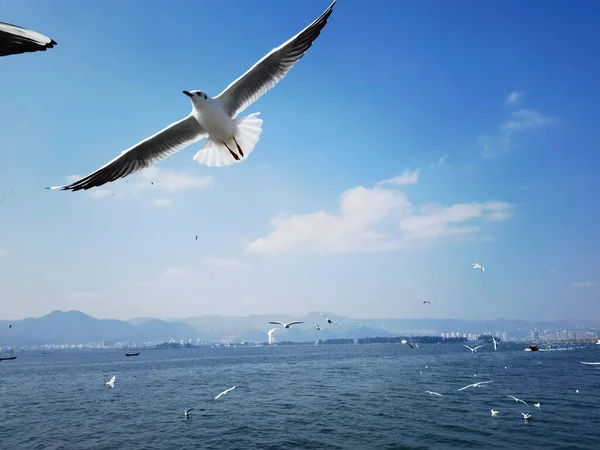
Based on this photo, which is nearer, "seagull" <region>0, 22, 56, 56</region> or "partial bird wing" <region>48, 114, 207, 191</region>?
"seagull" <region>0, 22, 56, 56</region>

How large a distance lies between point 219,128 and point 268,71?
1.18 metres

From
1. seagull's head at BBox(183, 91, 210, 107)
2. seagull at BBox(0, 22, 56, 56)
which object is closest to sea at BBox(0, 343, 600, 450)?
seagull's head at BBox(183, 91, 210, 107)

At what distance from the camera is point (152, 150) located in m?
6.75

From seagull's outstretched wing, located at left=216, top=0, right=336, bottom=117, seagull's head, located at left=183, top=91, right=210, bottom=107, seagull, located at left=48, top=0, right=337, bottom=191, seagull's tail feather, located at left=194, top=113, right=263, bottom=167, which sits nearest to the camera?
seagull's outstretched wing, located at left=216, top=0, right=336, bottom=117

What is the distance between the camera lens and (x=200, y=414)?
2484cm

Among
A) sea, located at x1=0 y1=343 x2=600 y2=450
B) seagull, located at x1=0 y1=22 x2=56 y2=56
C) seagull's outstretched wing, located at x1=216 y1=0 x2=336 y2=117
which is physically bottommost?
sea, located at x1=0 y1=343 x2=600 y2=450

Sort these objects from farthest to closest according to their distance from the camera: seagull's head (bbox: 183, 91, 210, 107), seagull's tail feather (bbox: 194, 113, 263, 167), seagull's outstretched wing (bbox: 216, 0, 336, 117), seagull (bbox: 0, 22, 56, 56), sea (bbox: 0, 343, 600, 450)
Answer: sea (bbox: 0, 343, 600, 450), seagull's tail feather (bbox: 194, 113, 263, 167), seagull's head (bbox: 183, 91, 210, 107), seagull's outstretched wing (bbox: 216, 0, 336, 117), seagull (bbox: 0, 22, 56, 56)

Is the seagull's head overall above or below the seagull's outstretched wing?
below

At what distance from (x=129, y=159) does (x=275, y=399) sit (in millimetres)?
26605

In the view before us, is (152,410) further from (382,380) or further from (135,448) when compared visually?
(382,380)

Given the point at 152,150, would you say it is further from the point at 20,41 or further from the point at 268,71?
the point at 20,41

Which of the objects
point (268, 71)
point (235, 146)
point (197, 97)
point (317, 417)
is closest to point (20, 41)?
point (197, 97)

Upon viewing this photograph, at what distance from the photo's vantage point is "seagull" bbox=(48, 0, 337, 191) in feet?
18.7

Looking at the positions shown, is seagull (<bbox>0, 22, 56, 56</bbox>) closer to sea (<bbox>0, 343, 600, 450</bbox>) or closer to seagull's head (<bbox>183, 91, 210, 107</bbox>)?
seagull's head (<bbox>183, 91, 210, 107</bbox>)
